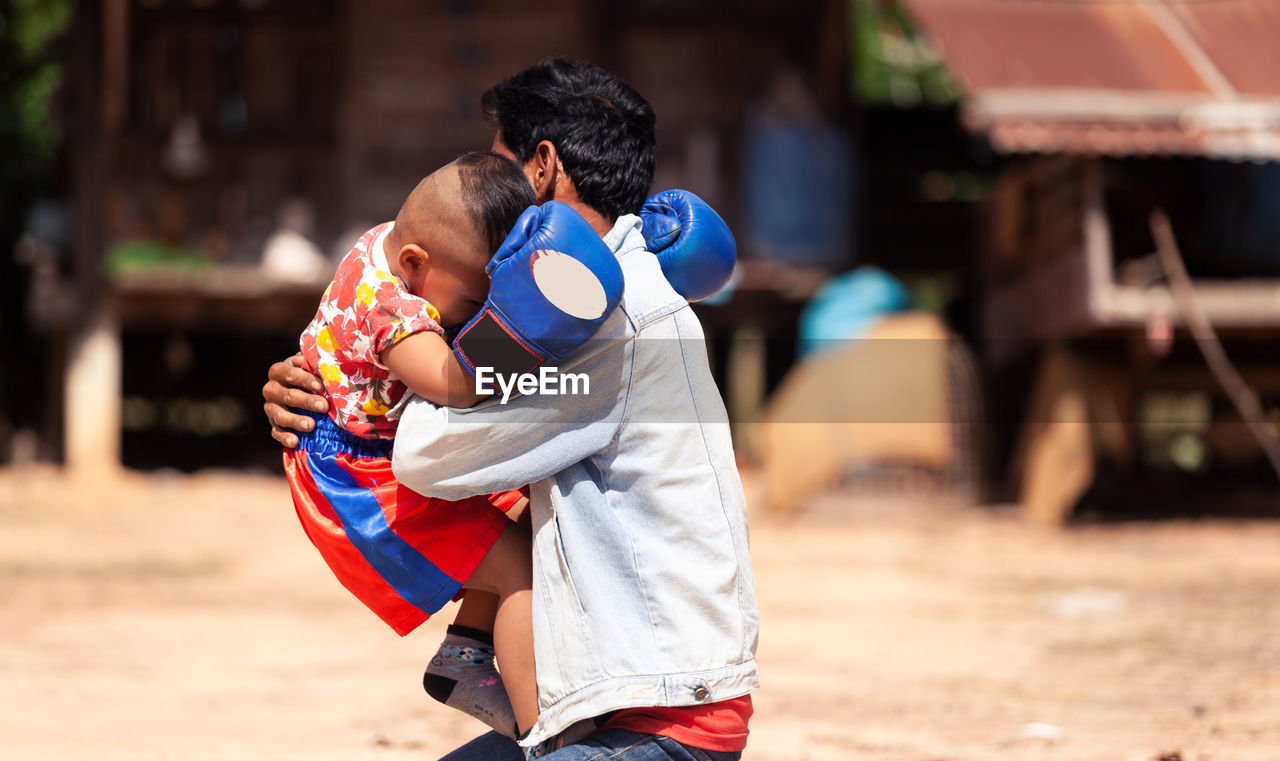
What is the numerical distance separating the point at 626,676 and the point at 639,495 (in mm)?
282

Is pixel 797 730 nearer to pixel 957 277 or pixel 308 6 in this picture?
pixel 308 6

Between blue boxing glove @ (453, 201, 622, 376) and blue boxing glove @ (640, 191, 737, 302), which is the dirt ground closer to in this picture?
blue boxing glove @ (640, 191, 737, 302)

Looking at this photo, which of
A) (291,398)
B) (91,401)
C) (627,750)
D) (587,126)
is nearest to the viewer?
(627,750)

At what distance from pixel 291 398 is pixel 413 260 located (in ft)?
1.19

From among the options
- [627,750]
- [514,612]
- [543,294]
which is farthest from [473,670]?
[543,294]

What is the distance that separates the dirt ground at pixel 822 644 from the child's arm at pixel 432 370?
1927mm

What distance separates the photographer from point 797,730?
4.05 m

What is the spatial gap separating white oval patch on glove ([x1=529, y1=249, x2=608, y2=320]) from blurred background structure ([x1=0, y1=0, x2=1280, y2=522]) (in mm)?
8175

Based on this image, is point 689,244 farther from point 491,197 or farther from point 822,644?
point 822,644

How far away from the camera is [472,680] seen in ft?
7.71

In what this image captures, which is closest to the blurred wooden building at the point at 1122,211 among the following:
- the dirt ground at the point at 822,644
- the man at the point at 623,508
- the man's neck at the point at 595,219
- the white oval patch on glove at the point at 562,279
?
the dirt ground at the point at 822,644

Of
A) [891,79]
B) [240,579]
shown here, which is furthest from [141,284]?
[891,79]

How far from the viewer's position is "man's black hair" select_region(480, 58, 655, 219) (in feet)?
7.04

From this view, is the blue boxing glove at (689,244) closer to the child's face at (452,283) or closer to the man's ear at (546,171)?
the man's ear at (546,171)
